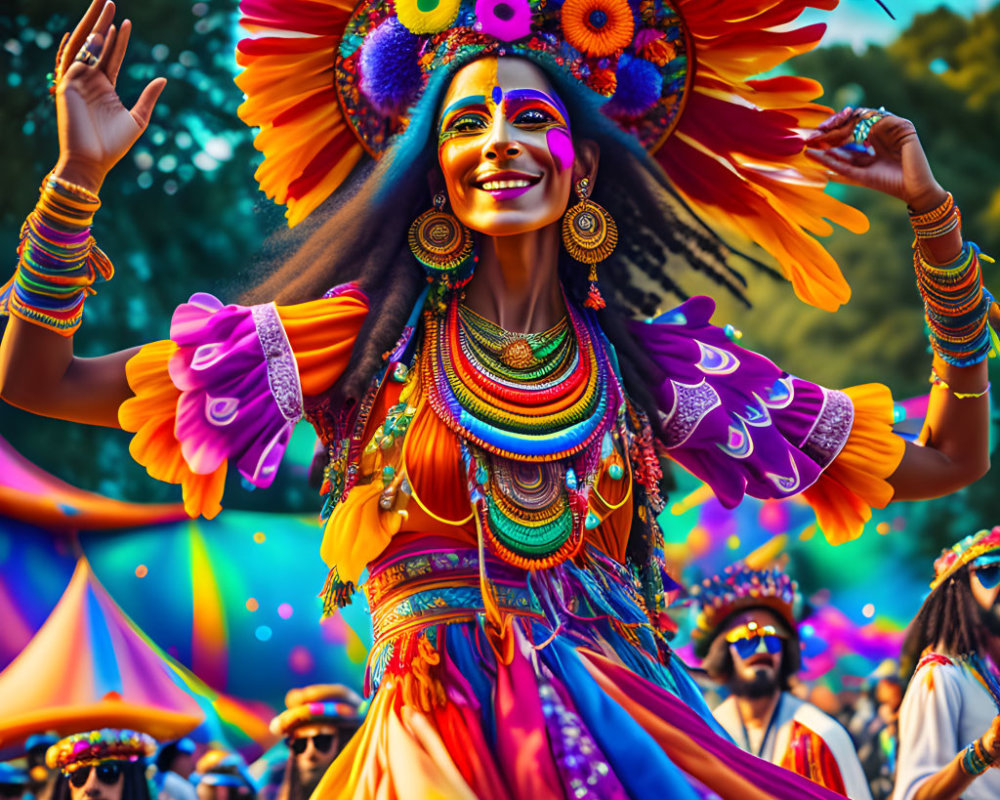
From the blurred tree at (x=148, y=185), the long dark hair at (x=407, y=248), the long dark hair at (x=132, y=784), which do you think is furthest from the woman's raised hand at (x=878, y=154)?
the blurred tree at (x=148, y=185)

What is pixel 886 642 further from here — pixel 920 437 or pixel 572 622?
pixel 572 622

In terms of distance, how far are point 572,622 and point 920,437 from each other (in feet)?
4.04

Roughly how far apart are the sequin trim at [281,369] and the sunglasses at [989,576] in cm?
362

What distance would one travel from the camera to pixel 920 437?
3494 millimetres

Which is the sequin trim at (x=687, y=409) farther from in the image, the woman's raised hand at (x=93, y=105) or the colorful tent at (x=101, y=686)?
the colorful tent at (x=101, y=686)

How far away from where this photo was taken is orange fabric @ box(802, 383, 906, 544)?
3348mm

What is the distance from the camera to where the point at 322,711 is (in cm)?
631

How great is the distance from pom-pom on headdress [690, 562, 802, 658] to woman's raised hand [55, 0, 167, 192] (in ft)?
13.6

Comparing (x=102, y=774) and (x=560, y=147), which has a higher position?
(x=560, y=147)

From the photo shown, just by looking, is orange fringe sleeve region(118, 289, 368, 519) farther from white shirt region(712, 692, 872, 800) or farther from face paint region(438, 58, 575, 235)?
white shirt region(712, 692, 872, 800)

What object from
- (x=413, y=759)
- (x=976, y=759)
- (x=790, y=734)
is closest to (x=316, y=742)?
(x=790, y=734)

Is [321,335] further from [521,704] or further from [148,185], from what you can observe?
[148,185]

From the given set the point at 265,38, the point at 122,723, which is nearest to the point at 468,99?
the point at 265,38

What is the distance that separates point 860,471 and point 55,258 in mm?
2033
